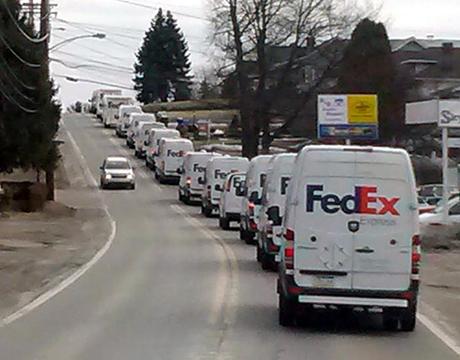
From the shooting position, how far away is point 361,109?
64938mm

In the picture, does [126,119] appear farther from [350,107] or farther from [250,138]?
[350,107]

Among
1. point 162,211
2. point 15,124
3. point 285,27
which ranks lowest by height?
→ point 162,211

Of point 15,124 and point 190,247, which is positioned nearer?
point 190,247

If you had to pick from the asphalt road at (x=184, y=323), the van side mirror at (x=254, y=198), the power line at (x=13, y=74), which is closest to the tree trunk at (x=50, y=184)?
the power line at (x=13, y=74)

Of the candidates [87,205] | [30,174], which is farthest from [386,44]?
[87,205]

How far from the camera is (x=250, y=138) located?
76.8 metres

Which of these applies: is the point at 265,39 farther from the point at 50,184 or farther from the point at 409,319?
the point at 409,319

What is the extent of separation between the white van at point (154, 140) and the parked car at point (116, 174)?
464 centimetres

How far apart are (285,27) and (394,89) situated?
31.6 ft

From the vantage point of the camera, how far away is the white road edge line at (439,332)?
15477 millimetres

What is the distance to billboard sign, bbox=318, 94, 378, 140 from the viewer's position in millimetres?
62656

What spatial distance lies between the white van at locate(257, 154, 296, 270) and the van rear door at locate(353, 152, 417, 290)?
27.0 feet

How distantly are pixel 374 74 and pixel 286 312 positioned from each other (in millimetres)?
65678

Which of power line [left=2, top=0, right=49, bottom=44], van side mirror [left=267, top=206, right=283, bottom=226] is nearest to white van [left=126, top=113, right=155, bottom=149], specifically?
power line [left=2, top=0, right=49, bottom=44]
